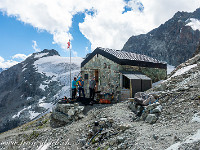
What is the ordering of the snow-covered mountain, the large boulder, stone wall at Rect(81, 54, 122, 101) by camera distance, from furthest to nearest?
the snow-covered mountain, stone wall at Rect(81, 54, 122, 101), the large boulder

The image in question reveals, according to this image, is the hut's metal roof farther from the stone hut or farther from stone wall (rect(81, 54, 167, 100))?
stone wall (rect(81, 54, 167, 100))

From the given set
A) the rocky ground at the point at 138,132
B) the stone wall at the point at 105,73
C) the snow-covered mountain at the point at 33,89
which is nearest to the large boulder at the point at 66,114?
the rocky ground at the point at 138,132

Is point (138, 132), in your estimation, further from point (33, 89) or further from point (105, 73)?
point (33, 89)

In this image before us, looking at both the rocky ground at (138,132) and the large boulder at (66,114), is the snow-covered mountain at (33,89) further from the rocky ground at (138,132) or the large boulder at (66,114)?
the rocky ground at (138,132)

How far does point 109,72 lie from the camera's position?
14.4 metres

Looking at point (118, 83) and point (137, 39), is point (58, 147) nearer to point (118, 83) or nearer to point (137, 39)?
point (118, 83)

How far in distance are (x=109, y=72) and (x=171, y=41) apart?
75.4m

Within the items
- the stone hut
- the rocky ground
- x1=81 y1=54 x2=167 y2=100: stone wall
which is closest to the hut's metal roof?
the stone hut

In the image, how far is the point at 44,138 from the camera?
8828 mm

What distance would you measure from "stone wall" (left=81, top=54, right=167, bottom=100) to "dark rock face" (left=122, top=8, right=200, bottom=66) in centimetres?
6255

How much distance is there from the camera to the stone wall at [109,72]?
45.1 feet

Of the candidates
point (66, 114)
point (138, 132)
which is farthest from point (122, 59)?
point (138, 132)

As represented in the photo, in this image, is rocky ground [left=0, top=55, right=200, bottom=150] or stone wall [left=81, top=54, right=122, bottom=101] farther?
stone wall [left=81, top=54, right=122, bottom=101]

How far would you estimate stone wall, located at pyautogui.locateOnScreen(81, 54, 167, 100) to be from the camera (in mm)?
→ 13750
